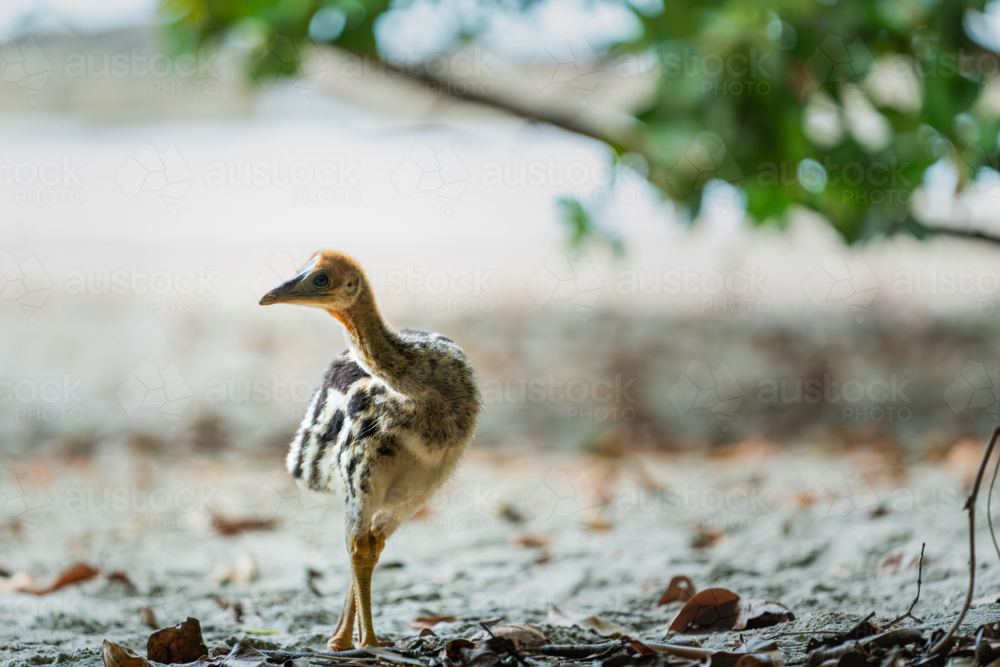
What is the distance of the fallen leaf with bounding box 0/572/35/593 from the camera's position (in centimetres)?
335

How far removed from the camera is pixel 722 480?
500 centimetres

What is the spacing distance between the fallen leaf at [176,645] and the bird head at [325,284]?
863mm

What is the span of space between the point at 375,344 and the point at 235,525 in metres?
2.41

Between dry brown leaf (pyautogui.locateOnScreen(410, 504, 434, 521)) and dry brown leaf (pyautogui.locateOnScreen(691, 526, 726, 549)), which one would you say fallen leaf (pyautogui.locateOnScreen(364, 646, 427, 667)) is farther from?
dry brown leaf (pyautogui.locateOnScreen(410, 504, 434, 521))

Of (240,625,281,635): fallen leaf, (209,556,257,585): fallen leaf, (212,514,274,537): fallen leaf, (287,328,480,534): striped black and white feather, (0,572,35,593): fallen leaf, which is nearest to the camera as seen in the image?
(287,328,480,534): striped black and white feather

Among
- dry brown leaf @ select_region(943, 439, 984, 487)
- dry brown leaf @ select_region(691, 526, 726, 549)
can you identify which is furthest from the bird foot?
dry brown leaf @ select_region(943, 439, 984, 487)

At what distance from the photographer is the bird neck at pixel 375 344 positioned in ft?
7.67

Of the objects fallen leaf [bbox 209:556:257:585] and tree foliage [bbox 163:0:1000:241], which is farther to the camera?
tree foliage [bbox 163:0:1000:241]

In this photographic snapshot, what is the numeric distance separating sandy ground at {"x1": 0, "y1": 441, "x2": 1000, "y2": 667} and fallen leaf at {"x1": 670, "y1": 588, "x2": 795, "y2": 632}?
116 mm

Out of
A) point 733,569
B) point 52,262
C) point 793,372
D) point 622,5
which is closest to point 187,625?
point 733,569

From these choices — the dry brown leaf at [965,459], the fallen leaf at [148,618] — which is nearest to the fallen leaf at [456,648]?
the fallen leaf at [148,618]

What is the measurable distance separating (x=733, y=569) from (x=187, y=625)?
1899 millimetres

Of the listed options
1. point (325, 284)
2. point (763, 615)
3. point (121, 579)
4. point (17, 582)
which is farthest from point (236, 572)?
point (763, 615)

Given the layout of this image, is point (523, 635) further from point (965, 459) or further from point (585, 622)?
point (965, 459)
